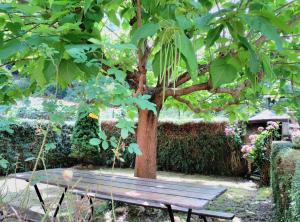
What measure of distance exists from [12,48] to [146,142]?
3634mm

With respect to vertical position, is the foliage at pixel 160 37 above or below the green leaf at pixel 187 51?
above

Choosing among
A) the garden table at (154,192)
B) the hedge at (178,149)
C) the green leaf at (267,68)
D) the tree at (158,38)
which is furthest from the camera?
the hedge at (178,149)

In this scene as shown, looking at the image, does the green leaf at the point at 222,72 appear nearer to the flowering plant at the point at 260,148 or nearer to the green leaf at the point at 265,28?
the green leaf at the point at 265,28

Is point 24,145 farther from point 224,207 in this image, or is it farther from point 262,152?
point 262,152

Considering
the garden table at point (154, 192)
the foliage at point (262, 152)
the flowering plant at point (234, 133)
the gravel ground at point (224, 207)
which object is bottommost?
the gravel ground at point (224, 207)

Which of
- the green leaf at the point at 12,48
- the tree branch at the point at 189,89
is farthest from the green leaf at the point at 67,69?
the tree branch at the point at 189,89

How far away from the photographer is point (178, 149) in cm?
867

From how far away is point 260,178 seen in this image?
661cm

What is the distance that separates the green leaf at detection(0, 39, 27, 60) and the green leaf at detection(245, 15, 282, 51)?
62 cm

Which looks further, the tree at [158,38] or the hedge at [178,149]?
the hedge at [178,149]

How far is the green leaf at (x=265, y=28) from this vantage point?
67 centimetres

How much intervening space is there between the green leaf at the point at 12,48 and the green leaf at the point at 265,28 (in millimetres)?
616

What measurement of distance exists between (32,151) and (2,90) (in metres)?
6.48

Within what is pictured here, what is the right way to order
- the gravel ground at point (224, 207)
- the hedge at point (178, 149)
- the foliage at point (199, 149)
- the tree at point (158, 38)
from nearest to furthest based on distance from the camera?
the tree at point (158, 38)
the gravel ground at point (224, 207)
the hedge at point (178, 149)
the foliage at point (199, 149)
